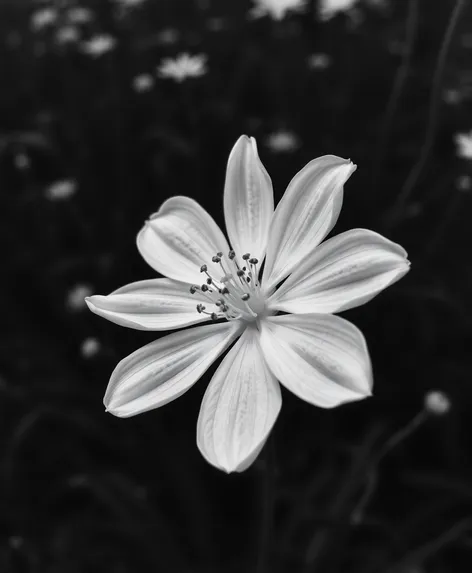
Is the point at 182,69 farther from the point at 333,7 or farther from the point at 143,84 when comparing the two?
the point at 333,7

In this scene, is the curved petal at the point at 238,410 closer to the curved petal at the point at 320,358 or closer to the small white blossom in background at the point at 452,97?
the curved petal at the point at 320,358

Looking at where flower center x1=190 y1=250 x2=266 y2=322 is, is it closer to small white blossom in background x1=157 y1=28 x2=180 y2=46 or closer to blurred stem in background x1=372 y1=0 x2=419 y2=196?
blurred stem in background x1=372 y1=0 x2=419 y2=196

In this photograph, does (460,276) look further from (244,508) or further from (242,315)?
(242,315)

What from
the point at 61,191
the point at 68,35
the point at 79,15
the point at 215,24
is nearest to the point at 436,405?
the point at 61,191

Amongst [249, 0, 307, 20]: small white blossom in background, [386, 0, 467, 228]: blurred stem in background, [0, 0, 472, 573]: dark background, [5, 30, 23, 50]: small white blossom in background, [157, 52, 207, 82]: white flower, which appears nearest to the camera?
[386, 0, 467, 228]: blurred stem in background

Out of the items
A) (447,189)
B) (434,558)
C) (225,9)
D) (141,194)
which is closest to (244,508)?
(434,558)

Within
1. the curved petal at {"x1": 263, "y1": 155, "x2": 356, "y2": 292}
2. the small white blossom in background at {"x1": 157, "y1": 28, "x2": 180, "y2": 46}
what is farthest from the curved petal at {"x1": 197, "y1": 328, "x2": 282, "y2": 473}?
the small white blossom in background at {"x1": 157, "y1": 28, "x2": 180, "y2": 46}
